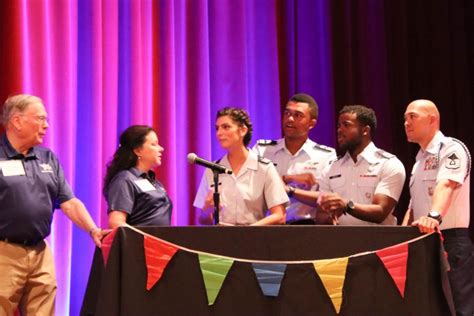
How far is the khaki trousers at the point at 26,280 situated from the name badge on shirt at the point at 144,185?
2.19 feet

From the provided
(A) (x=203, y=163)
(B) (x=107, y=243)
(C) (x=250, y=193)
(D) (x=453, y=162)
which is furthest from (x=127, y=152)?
(D) (x=453, y=162)

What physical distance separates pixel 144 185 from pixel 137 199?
114 mm

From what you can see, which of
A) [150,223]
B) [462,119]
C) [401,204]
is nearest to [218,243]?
[150,223]

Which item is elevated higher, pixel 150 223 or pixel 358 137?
pixel 358 137

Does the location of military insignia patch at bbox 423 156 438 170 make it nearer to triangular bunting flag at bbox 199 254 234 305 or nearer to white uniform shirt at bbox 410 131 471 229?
white uniform shirt at bbox 410 131 471 229

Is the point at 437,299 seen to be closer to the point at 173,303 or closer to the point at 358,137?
the point at 173,303

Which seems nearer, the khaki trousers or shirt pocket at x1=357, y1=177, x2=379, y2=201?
the khaki trousers

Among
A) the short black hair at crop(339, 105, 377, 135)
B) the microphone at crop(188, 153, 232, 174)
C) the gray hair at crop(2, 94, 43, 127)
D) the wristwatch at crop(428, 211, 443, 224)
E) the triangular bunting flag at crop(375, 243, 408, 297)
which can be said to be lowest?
the triangular bunting flag at crop(375, 243, 408, 297)

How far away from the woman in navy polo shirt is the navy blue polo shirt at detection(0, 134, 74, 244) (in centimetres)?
30

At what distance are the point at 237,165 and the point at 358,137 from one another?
92 centimetres

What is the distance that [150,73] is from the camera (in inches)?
218

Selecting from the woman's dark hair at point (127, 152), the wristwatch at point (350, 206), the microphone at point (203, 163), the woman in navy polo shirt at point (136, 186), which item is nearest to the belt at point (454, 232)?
the wristwatch at point (350, 206)

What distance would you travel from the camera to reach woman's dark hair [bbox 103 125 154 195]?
14.8 feet

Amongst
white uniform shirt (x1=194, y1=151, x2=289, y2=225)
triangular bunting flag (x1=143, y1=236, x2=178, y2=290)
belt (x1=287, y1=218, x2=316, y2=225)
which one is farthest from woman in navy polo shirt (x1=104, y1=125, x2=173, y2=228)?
belt (x1=287, y1=218, x2=316, y2=225)
